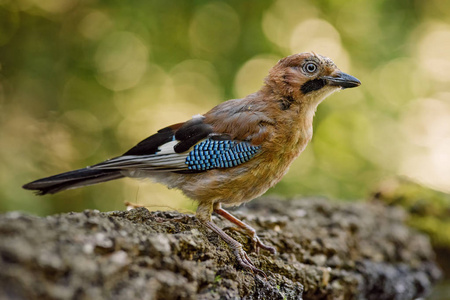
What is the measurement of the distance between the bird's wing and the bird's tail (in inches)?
3.2

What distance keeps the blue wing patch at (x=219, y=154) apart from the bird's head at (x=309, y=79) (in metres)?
0.66

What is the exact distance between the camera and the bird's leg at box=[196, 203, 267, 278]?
352 cm

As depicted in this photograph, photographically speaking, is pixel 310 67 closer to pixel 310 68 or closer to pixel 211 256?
pixel 310 68

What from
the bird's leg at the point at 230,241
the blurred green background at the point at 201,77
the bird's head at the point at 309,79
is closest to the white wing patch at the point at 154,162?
the bird's leg at the point at 230,241

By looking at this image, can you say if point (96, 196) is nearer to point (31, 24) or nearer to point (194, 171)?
point (31, 24)

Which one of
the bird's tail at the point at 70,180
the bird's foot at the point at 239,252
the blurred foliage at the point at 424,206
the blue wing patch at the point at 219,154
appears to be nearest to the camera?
the bird's foot at the point at 239,252

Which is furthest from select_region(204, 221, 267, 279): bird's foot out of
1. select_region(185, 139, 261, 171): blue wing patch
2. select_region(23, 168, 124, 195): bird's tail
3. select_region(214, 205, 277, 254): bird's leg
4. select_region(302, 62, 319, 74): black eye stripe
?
select_region(302, 62, 319, 74): black eye stripe

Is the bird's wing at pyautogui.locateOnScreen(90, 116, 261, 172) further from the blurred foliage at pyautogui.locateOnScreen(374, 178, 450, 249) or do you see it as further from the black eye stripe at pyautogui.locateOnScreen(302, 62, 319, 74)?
the blurred foliage at pyautogui.locateOnScreen(374, 178, 450, 249)

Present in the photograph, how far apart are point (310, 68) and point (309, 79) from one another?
11 cm

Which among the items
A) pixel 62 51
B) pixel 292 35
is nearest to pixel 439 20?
pixel 292 35

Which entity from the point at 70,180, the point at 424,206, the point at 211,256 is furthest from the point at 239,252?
the point at 424,206

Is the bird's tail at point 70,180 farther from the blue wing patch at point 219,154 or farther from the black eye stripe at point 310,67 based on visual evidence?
the black eye stripe at point 310,67

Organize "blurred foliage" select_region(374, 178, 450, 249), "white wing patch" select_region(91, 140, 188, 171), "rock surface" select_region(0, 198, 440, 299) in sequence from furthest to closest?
1. "blurred foliage" select_region(374, 178, 450, 249)
2. "white wing patch" select_region(91, 140, 188, 171)
3. "rock surface" select_region(0, 198, 440, 299)

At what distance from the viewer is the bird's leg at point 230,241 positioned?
3520mm
